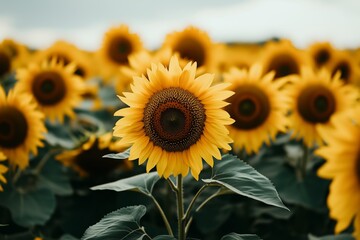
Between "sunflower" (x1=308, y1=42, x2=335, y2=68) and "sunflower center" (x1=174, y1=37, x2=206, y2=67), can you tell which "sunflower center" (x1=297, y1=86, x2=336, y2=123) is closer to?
"sunflower center" (x1=174, y1=37, x2=206, y2=67)

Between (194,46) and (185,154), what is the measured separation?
2981 mm

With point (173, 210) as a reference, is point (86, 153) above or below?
above

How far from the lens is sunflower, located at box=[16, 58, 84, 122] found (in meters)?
4.34

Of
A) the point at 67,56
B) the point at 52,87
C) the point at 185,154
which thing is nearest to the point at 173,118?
the point at 185,154

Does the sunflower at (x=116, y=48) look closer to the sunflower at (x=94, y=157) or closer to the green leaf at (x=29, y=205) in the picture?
the sunflower at (x=94, y=157)

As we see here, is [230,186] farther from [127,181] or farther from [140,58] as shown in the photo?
[140,58]

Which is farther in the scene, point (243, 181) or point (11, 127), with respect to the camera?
point (11, 127)

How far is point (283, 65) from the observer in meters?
5.28

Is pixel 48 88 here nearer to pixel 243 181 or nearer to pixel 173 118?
pixel 173 118

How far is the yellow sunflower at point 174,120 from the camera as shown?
2160mm

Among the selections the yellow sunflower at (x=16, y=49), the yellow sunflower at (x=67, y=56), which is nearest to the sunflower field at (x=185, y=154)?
the yellow sunflower at (x=67, y=56)

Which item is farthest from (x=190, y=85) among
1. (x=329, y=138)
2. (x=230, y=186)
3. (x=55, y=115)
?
(x=55, y=115)

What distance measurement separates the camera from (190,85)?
220 centimetres

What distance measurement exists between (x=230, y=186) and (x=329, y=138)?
0.51m
